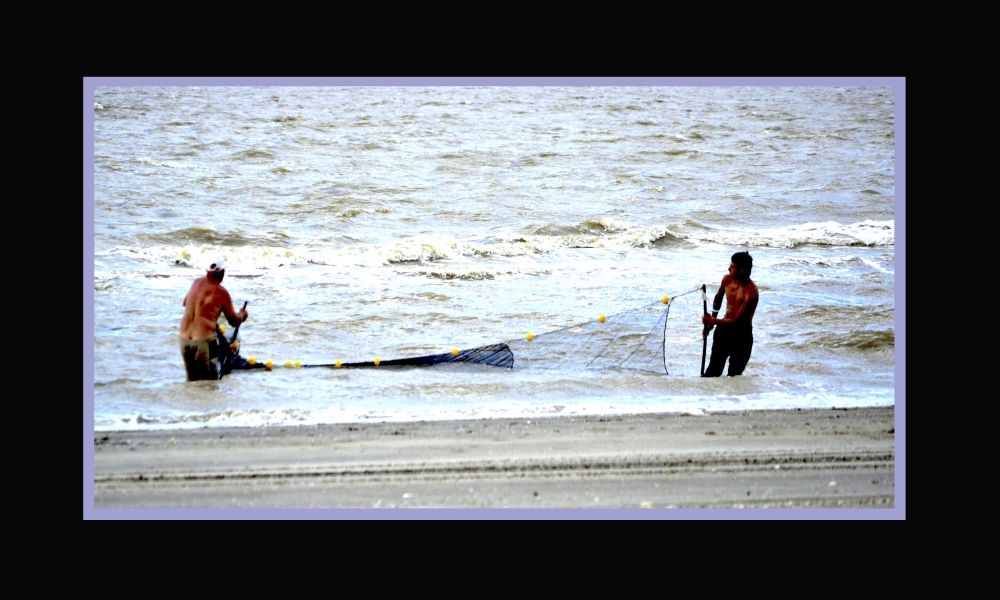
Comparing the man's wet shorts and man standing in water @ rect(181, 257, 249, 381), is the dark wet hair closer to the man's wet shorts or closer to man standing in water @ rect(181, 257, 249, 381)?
man standing in water @ rect(181, 257, 249, 381)

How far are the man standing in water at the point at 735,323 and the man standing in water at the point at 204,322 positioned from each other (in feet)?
12.0

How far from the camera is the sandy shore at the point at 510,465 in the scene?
4750 mm

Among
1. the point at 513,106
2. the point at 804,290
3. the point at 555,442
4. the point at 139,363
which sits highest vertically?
the point at 513,106

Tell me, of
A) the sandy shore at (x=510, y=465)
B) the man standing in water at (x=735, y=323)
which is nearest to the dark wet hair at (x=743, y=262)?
the man standing in water at (x=735, y=323)

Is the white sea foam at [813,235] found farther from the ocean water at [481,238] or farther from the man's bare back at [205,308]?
the man's bare back at [205,308]

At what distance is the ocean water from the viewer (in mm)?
6016

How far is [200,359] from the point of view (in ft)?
20.5

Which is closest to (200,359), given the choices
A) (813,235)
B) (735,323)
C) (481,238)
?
(481,238)

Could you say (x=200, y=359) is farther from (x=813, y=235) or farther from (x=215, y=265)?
(x=813, y=235)

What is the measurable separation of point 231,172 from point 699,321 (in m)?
4.52

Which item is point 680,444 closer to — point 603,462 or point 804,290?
point 603,462

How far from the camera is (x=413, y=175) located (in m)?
8.72
